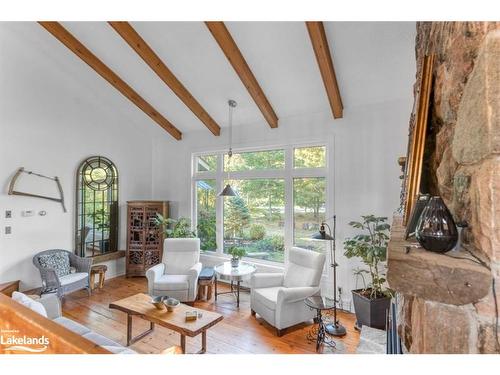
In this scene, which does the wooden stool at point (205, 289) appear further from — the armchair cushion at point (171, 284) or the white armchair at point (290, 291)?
the white armchair at point (290, 291)

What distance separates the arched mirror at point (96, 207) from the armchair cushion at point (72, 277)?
734 millimetres

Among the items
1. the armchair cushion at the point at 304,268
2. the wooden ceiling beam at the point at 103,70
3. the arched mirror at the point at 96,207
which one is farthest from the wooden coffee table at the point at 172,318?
the wooden ceiling beam at the point at 103,70

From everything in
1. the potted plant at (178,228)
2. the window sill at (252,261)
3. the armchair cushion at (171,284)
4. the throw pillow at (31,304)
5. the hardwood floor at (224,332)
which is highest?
the potted plant at (178,228)

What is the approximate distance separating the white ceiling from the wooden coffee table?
311 cm

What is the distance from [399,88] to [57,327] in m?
4.03

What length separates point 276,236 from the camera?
4.77m

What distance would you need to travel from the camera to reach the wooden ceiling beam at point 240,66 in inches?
122

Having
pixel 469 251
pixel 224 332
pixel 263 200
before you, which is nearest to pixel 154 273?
pixel 224 332

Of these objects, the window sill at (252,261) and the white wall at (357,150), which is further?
the window sill at (252,261)

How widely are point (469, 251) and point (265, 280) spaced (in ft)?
10.4

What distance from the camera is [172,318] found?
2.78 meters

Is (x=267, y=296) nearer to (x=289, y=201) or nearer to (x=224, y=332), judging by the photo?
(x=224, y=332)
